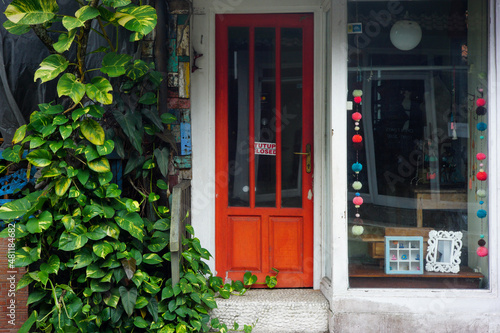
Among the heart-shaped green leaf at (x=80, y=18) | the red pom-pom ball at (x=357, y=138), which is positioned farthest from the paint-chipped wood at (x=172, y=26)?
the red pom-pom ball at (x=357, y=138)

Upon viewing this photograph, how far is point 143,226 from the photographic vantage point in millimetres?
3375

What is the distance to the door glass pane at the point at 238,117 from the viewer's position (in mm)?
4117

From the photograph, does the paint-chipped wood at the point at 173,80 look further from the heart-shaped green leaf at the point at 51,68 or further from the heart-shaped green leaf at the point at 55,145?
the heart-shaped green leaf at the point at 55,145

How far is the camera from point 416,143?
3828 mm

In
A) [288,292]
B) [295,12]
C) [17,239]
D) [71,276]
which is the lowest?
[288,292]

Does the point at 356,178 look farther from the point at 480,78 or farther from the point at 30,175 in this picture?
the point at 30,175

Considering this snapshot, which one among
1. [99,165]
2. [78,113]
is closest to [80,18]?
[78,113]

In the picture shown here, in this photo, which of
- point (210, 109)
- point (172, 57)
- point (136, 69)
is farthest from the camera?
point (210, 109)

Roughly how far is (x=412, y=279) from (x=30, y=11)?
10.4 ft

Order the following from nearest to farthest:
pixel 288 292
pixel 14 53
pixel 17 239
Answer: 1. pixel 17 239
2. pixel 14 53
3. pixel 288 292

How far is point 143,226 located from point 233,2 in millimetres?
1933

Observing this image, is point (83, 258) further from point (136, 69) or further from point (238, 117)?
point (238, 117)

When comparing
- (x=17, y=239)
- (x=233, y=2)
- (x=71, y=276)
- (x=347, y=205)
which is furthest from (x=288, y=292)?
(x=233, y=2)

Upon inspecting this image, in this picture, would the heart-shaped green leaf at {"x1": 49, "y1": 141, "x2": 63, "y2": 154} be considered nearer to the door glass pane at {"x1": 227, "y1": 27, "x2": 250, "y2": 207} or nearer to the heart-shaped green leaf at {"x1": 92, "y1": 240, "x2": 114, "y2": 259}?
the heart-shaped green leaf at {"x1": 92, "y1": 240, "x2": 114, "y2": 259}
